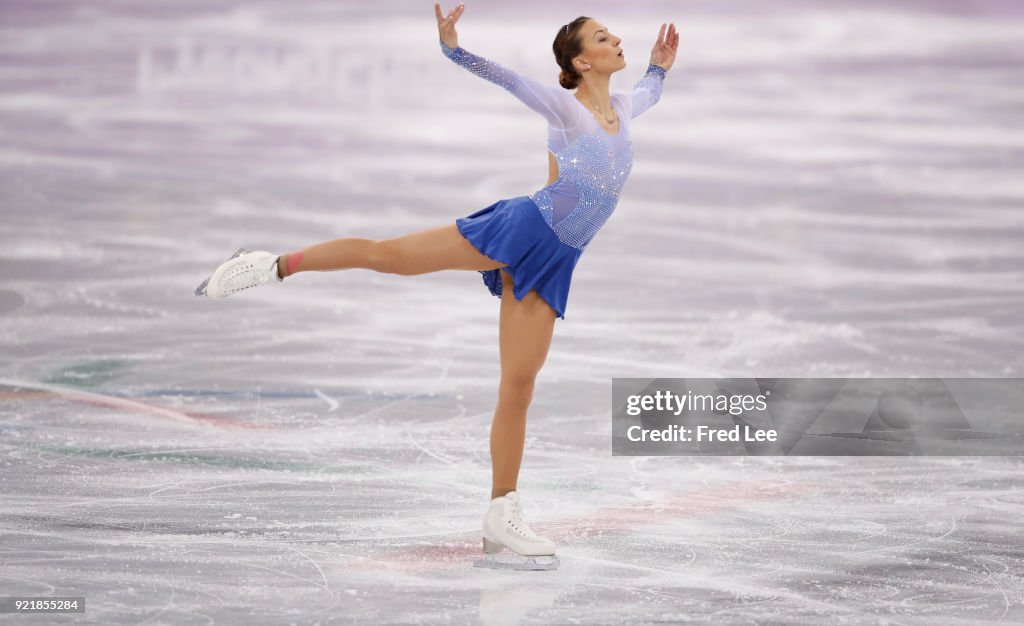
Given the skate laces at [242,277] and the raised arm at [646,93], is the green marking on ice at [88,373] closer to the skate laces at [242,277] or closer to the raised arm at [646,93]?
the skate laces at [242,277]

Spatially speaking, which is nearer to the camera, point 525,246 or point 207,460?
point 525,246

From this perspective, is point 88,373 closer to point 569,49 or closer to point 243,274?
point 243,274

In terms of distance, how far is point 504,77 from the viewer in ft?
12.5

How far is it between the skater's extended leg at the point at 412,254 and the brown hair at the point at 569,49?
0.60 meters

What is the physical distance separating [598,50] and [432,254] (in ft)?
2.66

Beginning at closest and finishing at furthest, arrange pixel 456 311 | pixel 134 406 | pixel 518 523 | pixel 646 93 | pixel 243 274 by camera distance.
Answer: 1. pixel 518 523
2. pixel 243 274
3. pixel 646 93
4. pixel 134 406
5. pixel 456 311

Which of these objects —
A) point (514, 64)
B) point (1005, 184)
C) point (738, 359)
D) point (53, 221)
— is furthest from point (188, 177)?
point (1005, 184)

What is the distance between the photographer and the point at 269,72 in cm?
1001

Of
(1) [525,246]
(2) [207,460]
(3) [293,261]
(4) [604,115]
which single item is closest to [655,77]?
(4) [604,115]

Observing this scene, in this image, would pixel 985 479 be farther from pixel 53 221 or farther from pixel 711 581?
pixel 53 221

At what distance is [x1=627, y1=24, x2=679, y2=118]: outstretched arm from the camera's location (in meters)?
4.27

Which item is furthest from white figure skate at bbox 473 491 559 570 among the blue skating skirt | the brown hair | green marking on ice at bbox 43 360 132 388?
green marking on ice at bbox 43 360 132 388

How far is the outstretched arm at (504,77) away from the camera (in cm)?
379

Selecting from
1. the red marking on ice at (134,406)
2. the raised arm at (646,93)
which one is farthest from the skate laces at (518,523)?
the red marking on ice at (134,406)
